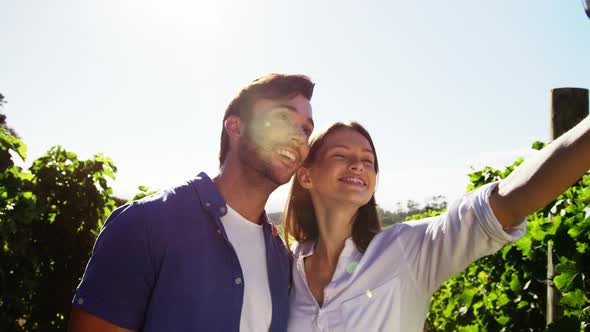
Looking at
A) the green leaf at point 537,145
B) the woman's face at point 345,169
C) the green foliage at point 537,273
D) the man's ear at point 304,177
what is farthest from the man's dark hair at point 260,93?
the green leaf at point 537,145

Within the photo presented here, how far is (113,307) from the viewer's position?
1.90 metres

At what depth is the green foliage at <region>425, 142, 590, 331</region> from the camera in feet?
8.29

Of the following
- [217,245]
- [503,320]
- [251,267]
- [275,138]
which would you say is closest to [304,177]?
[275,138]

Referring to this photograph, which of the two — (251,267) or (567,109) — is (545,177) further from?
(567,109)

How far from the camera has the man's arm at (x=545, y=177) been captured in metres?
1.64

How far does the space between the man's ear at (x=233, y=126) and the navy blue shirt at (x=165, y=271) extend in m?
0.52

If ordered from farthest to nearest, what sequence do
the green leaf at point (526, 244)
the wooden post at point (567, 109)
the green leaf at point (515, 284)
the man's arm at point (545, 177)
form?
the green leaf at point (515, 284)
the green leaf at point (526, 244)
the wooden post at point (567, 109)
the man's arm at point (545, 177)

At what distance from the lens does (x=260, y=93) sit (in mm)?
2668

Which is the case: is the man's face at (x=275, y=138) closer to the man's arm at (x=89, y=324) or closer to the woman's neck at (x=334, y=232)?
the woman's neck at (x=334, y=232)

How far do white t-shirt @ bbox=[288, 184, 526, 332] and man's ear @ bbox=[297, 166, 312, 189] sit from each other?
671 mm

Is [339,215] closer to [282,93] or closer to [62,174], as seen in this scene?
[282,93]

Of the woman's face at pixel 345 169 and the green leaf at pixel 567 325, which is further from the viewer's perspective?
the woman's face at pixel 345 169

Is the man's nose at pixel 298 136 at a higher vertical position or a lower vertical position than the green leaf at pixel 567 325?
higher

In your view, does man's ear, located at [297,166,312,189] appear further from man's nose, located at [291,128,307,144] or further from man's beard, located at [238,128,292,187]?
man's beard, located at [238,128,292,187]
